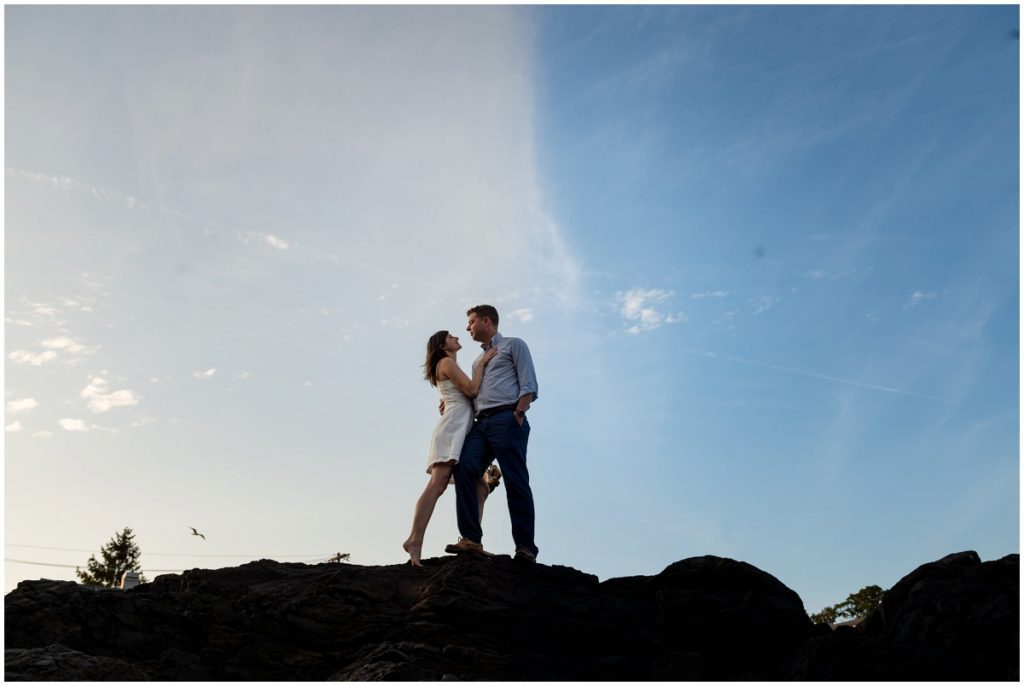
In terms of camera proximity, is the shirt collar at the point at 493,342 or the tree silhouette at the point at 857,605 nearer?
the shirt collar at the point at 493,342

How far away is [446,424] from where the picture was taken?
314 inches

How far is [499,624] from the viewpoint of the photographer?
6.52 m

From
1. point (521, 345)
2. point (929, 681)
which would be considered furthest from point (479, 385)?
point (929, 681)

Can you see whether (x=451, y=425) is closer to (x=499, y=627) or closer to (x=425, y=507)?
(x=425, y=507)

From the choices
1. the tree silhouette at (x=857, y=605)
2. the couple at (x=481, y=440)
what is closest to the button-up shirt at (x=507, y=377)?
the couple at (x=481, y=440)

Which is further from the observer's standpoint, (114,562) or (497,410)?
(114,562)

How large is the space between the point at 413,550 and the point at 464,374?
183cm

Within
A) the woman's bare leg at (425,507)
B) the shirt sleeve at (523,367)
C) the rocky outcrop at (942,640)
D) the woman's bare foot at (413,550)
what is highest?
the shirt sleeve at (523,367)

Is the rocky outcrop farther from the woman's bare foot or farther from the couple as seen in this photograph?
the woman's bare foot

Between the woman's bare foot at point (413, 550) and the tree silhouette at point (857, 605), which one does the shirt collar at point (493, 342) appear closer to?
the woman's bare foot at point (413, 550)

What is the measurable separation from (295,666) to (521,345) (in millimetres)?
3594

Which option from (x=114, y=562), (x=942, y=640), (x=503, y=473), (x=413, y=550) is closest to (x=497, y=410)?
(x=503, y=473)

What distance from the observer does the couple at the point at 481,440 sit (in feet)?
25.1

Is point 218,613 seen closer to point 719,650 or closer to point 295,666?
point 295,666
